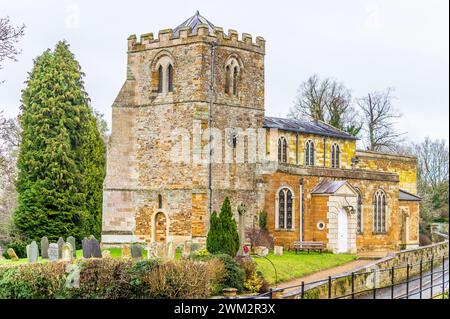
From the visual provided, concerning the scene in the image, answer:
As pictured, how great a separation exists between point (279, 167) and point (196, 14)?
806cm

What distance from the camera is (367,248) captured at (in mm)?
43812

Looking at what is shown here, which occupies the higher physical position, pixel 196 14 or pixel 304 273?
pixel 196 14

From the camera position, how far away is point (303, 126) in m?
48.8

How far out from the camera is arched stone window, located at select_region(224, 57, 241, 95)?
134 ft

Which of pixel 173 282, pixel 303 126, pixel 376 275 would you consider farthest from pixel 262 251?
pixel 173 282

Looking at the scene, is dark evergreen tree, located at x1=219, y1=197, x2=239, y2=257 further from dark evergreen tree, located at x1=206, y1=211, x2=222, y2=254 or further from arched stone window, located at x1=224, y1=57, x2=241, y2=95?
arched stone window, located at x1=224, y1=57, x2=241, y2=95

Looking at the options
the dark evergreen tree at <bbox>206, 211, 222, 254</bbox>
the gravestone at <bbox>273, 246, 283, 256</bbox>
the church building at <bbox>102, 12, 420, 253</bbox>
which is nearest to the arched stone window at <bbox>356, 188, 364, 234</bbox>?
the church building at <bbox>102, 12, 420, 253</bbox>

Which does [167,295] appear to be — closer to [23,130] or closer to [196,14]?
[23,130]

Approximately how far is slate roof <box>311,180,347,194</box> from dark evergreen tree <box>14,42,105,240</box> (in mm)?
10695

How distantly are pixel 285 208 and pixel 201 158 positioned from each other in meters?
5.08

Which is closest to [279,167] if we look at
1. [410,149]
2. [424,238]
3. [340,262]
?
[340,262]

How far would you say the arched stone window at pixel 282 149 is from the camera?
147 ft

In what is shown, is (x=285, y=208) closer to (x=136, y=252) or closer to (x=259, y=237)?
(x=259, y=237)

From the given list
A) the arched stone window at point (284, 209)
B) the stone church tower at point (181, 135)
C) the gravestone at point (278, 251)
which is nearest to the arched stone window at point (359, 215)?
the arched stone window at point (284, 209)
